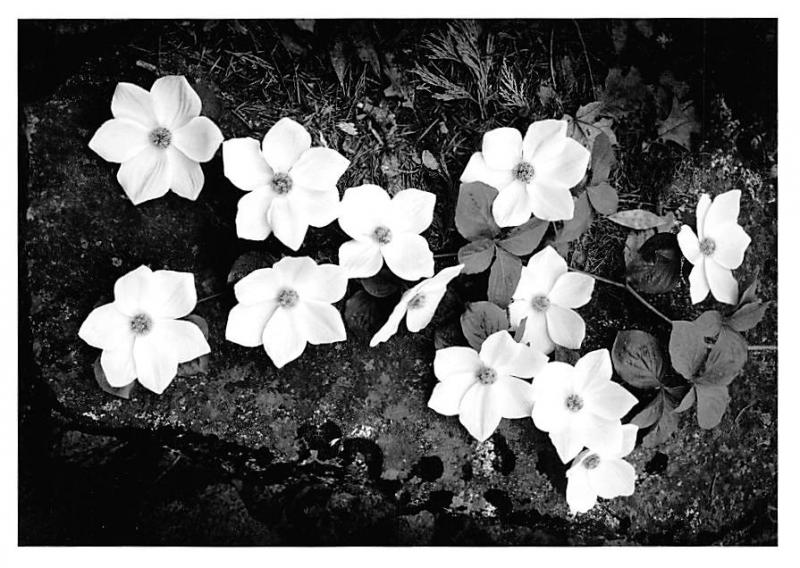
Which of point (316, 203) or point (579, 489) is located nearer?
point (316, 203)

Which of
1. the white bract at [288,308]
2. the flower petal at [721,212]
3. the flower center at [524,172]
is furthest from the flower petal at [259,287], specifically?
the flower petal at [721,212]

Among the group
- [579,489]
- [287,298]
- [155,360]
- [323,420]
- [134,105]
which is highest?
[134,105]

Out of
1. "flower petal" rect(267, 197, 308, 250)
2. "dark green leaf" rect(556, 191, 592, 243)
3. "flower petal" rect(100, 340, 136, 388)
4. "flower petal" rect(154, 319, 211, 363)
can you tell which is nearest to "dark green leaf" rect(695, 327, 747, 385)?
"dark green leaf" rect(556, 191, 592, 243)

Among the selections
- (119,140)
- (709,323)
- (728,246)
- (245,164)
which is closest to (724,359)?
(709,323)

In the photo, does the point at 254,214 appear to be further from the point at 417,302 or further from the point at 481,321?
the point at 481,321

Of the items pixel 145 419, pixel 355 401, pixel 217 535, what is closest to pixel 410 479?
pixel 355 401

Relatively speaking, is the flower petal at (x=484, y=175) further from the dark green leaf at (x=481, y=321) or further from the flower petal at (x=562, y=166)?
the dark green leaf at (x=481, y=321)
